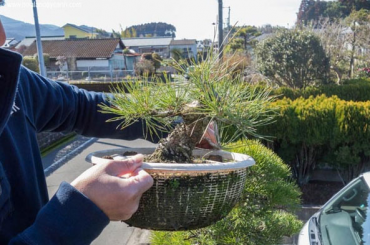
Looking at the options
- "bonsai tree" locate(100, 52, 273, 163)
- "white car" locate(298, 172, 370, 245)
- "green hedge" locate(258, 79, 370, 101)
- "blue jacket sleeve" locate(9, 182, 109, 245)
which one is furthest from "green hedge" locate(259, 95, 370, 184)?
"green hedge" locate(258, 79, 370, 101)

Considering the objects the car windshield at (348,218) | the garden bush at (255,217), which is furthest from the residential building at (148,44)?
the garden bush at (255,217)

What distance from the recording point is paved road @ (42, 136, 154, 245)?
4.78m

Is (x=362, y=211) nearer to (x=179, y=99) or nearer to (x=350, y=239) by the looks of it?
(x=350, y=239)

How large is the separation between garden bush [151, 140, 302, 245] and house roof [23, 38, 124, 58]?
3320 centimetres

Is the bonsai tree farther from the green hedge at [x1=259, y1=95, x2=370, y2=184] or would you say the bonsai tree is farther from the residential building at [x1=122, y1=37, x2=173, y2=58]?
the residential building at [x1=122, y1=37, x2=173, y2=58]

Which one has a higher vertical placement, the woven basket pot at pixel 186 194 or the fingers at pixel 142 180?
the fingers at pixel 142 180

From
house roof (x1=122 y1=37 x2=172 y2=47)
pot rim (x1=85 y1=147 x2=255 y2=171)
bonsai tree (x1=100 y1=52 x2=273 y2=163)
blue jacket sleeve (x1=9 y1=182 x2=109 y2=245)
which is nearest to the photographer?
blue jacket sleeve (x1=9 y1=182 x2=109 y2=245)

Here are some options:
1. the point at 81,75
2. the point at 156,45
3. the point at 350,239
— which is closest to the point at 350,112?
the point at 350,239

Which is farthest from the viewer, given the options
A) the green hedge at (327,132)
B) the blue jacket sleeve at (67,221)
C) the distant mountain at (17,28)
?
the green hedge at (327,132)

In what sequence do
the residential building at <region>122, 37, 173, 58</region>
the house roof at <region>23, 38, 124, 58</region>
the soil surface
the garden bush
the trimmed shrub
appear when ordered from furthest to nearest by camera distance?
the residential building at <region>122, 37, 173, 58</region>
the house roof at <region>23, 38, 124, 58</region>
the trimmed shrub
the soil surface
the garden bush

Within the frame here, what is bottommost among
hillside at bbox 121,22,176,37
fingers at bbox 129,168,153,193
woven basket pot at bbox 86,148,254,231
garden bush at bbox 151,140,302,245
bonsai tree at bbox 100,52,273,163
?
garden bush at bbox 151,140,302,245

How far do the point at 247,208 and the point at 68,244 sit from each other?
1458 millimetres

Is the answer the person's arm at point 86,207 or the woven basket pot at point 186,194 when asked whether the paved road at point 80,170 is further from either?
the person's arm at point 86,207

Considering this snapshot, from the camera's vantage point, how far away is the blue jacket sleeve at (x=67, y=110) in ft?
4.61
